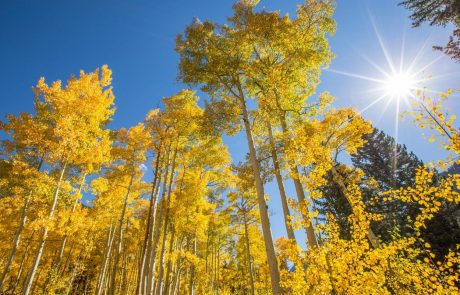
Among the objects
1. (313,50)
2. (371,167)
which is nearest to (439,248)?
(371,167)

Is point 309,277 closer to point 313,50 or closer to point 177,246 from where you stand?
point 313,50

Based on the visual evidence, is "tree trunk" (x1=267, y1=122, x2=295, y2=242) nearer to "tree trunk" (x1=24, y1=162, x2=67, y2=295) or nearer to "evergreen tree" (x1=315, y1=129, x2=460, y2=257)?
"evergreen tree" (x1=315, y1=129, x2=460, y2=257)

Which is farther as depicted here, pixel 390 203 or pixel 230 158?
pixel 390 203

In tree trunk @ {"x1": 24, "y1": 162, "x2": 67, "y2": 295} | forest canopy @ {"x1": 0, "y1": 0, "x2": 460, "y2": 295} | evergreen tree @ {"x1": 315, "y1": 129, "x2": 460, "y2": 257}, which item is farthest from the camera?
evergreen tree @ {"x1": 315, "y1": 129, "x2": 460, "y2": 257}

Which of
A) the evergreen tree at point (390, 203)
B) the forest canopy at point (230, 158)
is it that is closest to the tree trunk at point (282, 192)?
the forest canopy at point (230, 158)

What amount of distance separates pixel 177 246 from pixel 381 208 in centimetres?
1445

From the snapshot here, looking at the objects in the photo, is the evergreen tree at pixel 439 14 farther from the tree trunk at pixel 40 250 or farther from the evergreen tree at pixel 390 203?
the tree trunk at pixel 40 250

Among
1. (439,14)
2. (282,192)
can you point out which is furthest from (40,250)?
(439,14)

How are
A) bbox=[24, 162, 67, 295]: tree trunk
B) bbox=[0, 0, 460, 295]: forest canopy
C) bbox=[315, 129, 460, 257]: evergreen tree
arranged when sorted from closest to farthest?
1. bbox=[0, 0, 460, 295]: forest canopy
2. bbox=[24, 162, 67, 295]: tree trunk
3. bbox=[315, 129, 460, 257]: evergreen tree

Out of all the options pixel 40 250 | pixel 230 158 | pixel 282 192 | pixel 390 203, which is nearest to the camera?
pixel 282 192

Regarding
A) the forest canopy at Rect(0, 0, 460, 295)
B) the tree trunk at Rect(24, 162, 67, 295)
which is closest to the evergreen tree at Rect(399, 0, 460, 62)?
the forest canopy at Rect(0, 0, 460, 295)

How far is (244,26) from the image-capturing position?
9.78 metres

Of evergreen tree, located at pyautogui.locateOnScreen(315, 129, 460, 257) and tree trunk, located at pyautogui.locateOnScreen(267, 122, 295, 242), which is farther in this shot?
evergreen tree, located at pyautogui.locateOnScreen(315, 129, 460, 257)

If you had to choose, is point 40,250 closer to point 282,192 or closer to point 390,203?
point 282,192
